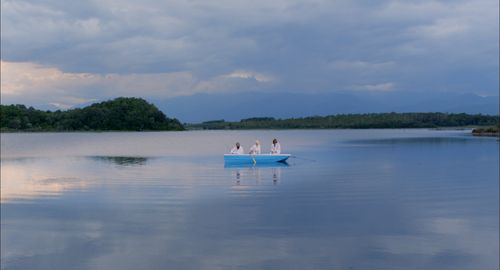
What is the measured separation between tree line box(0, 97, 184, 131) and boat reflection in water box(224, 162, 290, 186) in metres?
107

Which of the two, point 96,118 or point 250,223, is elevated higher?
point 96,118

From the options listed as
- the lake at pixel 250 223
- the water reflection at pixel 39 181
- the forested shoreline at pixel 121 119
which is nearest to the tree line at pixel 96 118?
the forested shoreline at pixel 121 119

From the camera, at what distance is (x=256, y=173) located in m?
35.6

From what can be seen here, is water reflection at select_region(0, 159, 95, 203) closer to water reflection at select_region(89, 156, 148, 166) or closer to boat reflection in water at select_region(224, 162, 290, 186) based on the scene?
water reflection at select_region(89, 156, 148, 166)

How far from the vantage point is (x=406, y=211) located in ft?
65.2

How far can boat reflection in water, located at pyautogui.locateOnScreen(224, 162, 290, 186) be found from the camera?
3052cm

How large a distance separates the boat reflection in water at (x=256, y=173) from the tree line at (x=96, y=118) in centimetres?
10738

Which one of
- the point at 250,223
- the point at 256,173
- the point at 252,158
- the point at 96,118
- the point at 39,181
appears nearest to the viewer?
the point at 250,223

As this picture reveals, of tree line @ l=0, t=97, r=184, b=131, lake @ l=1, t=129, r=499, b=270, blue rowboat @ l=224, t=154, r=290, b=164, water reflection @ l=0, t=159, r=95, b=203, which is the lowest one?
lake @ l=1, t=129, r=499, b=270

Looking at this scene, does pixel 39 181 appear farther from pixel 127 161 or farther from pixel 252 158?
pixel 127 161

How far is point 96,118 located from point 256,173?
4860 inches

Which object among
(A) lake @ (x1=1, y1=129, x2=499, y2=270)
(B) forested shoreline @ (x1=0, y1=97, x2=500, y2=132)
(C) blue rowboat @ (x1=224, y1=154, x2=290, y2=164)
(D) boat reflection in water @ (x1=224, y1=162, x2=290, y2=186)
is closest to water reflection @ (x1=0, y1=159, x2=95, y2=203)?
(A) lake @ (x1=1, y1=129, x2=499, y2=270)

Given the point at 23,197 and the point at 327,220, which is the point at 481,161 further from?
the point at 23,197

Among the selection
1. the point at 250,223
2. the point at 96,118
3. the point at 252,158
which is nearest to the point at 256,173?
the point at 252,158
